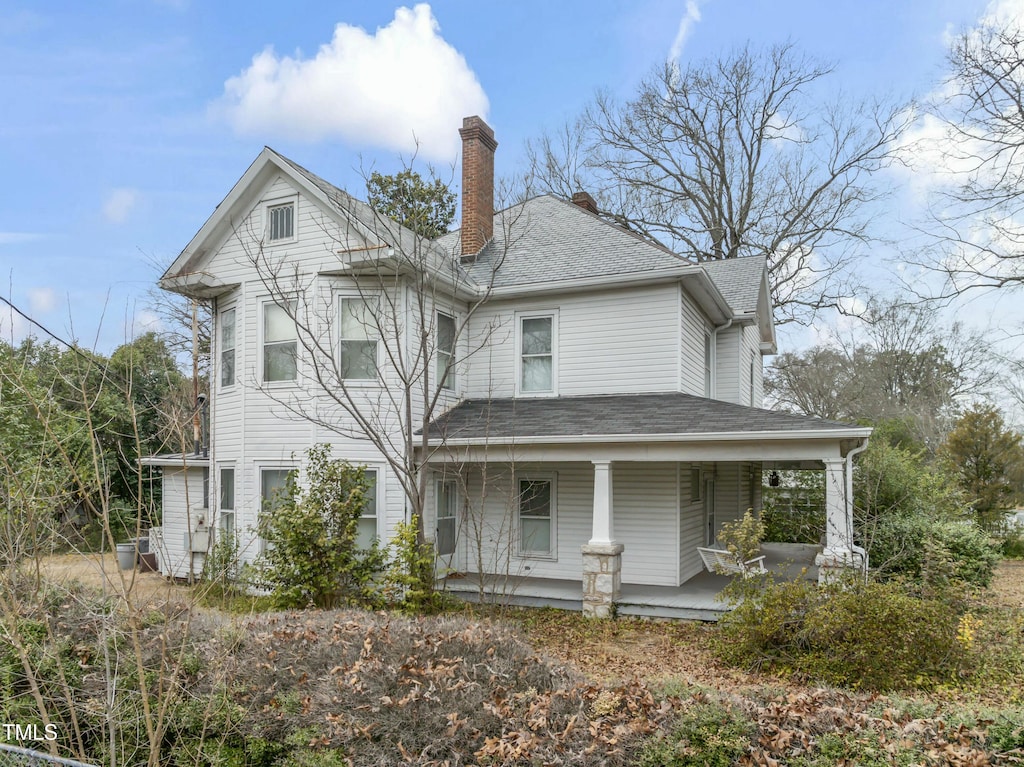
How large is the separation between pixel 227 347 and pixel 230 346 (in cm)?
14

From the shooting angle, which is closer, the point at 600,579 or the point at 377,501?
the point at 600,579

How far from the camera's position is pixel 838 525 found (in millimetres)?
9680

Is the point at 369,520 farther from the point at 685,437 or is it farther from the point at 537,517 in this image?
the point at 685,437

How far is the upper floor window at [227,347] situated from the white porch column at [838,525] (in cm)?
1008

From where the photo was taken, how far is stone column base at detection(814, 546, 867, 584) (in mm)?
8891

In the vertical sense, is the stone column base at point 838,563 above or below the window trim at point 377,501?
below

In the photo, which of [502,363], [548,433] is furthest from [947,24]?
[548,433]

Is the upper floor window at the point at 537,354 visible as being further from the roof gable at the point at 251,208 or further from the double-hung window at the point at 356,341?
the double-hung window at the point at 356,341

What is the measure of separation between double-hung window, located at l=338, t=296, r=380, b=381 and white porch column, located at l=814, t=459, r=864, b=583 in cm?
717

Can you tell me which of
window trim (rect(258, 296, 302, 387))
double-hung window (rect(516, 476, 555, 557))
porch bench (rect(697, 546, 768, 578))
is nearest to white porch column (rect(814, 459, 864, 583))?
porch bench (rect(697, 546, 768, 578))

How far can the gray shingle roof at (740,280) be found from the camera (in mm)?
15930

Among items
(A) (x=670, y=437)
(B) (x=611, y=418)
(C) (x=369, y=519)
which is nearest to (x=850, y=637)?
(A) (x=670, y=437)

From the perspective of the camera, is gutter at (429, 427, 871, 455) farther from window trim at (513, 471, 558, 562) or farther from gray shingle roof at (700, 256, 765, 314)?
gray shingle roof at (700, 256, 765, 314)

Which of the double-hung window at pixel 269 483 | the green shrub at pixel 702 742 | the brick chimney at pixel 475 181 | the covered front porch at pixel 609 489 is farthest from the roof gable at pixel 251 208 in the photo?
the green shrub at pixel 702 742
